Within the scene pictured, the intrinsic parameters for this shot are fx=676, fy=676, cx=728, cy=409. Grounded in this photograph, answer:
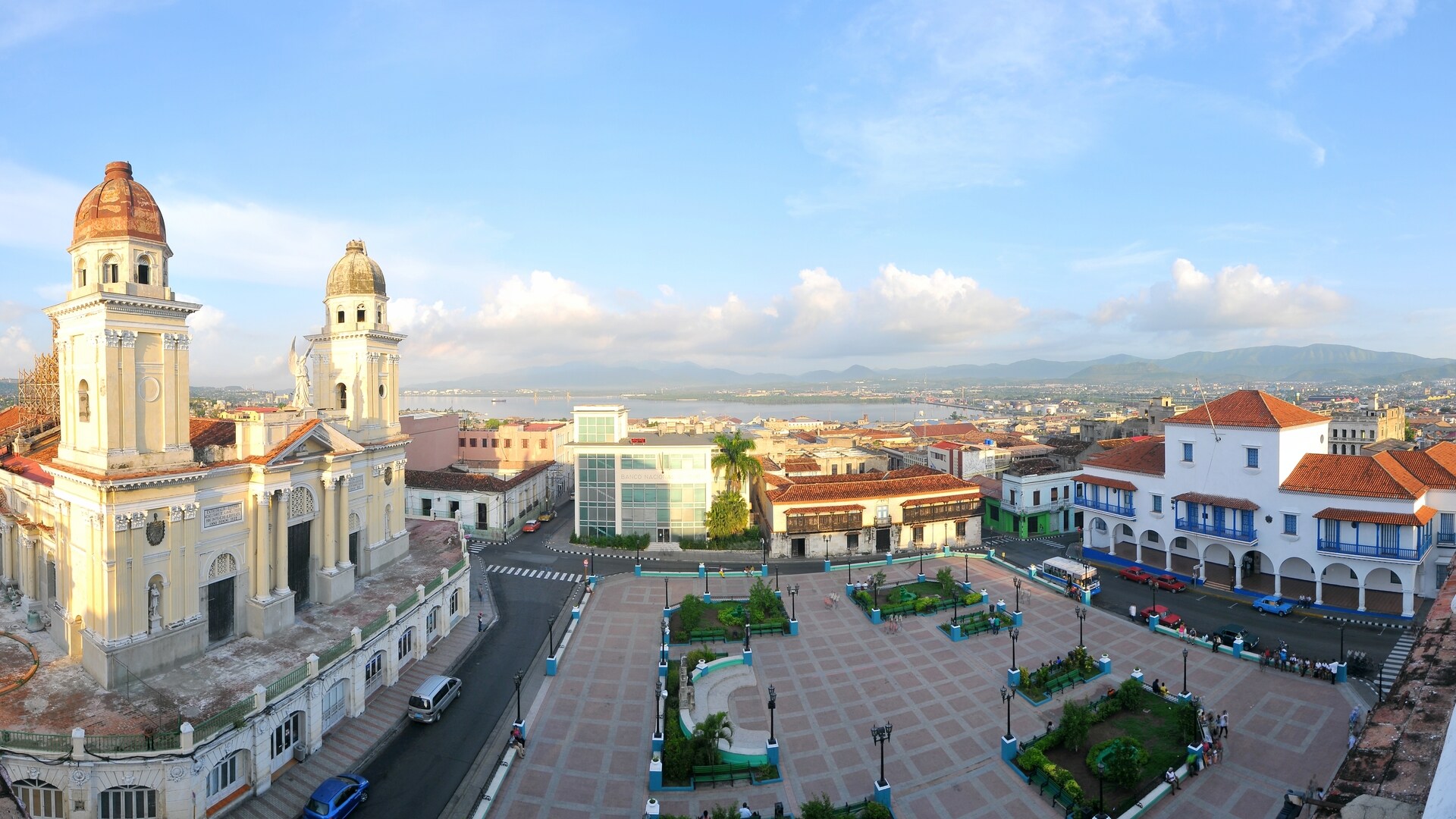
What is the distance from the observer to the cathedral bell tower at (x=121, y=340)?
2086cm

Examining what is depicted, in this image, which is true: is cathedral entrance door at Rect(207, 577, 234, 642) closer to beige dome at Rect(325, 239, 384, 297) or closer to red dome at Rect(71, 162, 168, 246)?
red dome at Rect(71, 162, 168, 246)

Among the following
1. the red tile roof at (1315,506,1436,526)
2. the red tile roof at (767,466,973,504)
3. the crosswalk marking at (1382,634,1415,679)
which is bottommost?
the crosswalk marking at (1382,634,1415,679)

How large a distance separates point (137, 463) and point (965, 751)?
27391 millimetres

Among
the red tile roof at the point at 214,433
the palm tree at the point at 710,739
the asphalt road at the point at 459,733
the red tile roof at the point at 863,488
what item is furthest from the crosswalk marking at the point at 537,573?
the palm tree at the point at 710,739

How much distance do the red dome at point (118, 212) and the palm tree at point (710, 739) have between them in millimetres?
23463

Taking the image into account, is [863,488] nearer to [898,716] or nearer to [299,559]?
[898,716]

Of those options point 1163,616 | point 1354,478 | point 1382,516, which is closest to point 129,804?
point 1163,616

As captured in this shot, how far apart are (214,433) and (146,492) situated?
22.4 feet

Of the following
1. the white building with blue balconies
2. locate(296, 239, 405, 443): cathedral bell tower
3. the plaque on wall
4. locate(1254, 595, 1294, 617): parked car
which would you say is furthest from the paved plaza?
locate(296, 239, 405, 443): cathedral bell tower

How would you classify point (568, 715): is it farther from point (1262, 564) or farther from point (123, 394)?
point (1262, 564)

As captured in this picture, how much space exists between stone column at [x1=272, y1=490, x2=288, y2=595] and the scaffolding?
64.5ft

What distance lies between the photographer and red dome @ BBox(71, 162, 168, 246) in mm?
21234

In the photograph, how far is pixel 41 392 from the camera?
38875 mm

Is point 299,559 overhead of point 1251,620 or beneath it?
overhead
